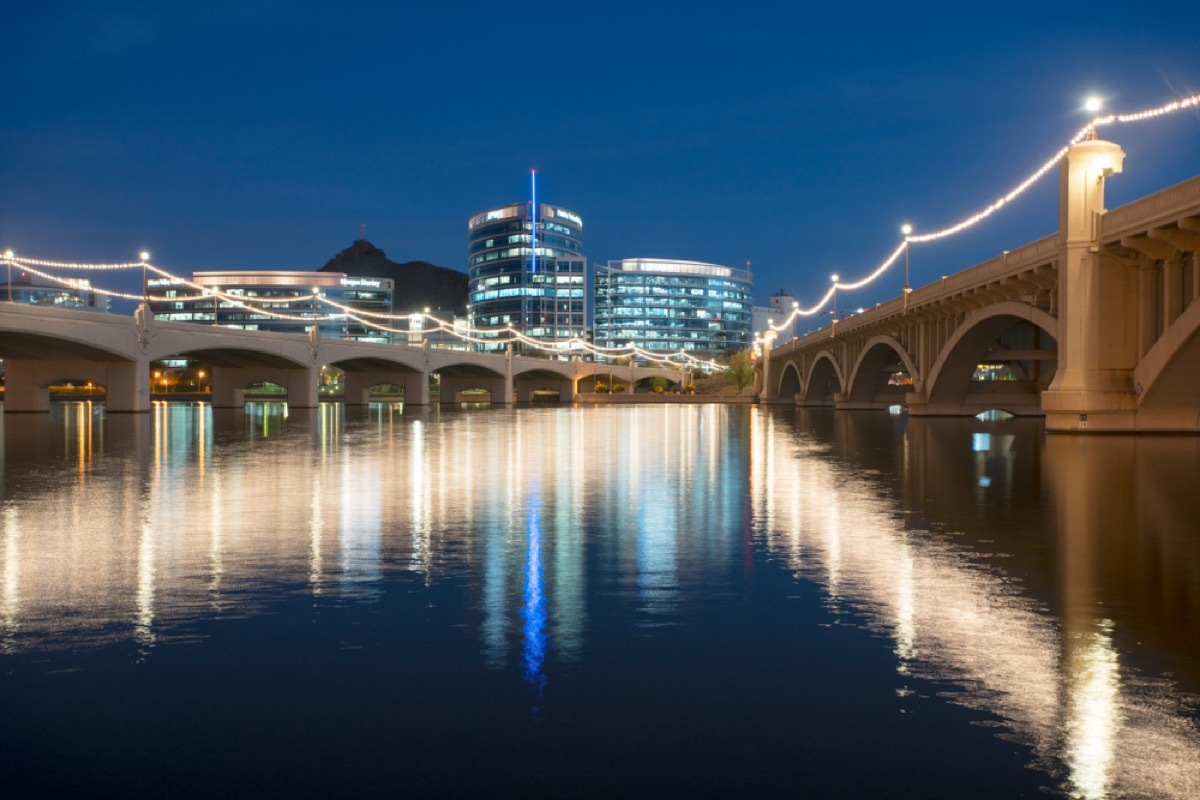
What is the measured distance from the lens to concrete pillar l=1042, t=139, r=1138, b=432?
99.5ft

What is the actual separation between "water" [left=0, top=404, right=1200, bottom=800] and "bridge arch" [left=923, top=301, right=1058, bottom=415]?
3070cm

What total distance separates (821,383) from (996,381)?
37.5 m

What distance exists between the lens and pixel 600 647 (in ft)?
20.7

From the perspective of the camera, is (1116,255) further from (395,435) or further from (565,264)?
Result: (565,264)

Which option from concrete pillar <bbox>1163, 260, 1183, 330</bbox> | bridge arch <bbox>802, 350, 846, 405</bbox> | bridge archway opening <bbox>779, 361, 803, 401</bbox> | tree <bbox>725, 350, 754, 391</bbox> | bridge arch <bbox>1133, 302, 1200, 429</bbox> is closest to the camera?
bridge arch <bbox>1133, 302, 1200, 429</bbox>

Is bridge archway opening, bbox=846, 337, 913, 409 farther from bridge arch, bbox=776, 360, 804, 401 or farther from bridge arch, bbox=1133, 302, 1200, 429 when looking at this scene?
bridge arch, bbox=1133, 302, 1200, 429

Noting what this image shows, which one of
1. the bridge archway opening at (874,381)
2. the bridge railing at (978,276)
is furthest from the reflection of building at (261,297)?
the bridge railing at (978,276)

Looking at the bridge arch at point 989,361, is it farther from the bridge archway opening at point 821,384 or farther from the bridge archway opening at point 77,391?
the bridge archway opening at point 77,391

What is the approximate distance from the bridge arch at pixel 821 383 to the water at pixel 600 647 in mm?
69644

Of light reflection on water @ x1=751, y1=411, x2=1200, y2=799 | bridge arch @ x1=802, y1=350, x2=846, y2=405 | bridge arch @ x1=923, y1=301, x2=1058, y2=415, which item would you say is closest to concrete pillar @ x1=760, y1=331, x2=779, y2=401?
bridge arch @ x1=802, y1=350, x2=846, y2=405

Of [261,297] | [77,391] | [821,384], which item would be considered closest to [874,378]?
[821,384]

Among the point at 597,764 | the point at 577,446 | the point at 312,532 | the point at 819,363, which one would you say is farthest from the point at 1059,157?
the point at 819,363

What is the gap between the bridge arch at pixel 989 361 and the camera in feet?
143

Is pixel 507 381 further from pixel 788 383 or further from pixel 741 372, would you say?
pixel 741 372
